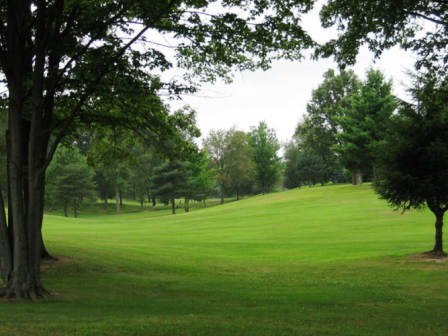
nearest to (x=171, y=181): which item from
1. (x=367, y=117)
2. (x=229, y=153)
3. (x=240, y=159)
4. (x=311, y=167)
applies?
(x=229, y=153)

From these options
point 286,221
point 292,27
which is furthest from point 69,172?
point 292,27

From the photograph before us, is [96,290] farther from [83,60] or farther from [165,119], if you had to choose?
[165,119]

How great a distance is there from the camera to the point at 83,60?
39.0 ft

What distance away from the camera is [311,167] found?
85250mm

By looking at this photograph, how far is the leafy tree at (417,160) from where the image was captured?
17.1 meters

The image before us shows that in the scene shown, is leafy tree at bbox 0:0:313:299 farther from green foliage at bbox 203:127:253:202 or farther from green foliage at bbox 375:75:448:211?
green foliage at bbox 203:127:253:202

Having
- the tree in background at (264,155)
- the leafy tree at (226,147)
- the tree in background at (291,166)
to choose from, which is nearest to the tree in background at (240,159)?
the leafy tree at (226,147)

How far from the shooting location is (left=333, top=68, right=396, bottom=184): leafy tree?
159ft

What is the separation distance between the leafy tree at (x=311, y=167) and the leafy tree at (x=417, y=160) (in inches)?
2627

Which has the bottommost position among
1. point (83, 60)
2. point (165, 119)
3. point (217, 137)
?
point (165, 119)

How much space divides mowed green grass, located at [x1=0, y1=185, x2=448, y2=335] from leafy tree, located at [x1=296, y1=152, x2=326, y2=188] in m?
57.5

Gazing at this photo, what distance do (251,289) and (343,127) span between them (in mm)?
46544

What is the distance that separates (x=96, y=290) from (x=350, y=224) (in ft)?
83.5

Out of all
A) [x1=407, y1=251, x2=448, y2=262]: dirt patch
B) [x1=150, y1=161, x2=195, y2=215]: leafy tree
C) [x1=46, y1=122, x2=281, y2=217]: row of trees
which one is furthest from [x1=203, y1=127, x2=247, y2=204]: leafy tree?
[x1=407, y1=251, x2=448, y2=262]: dirt patch
